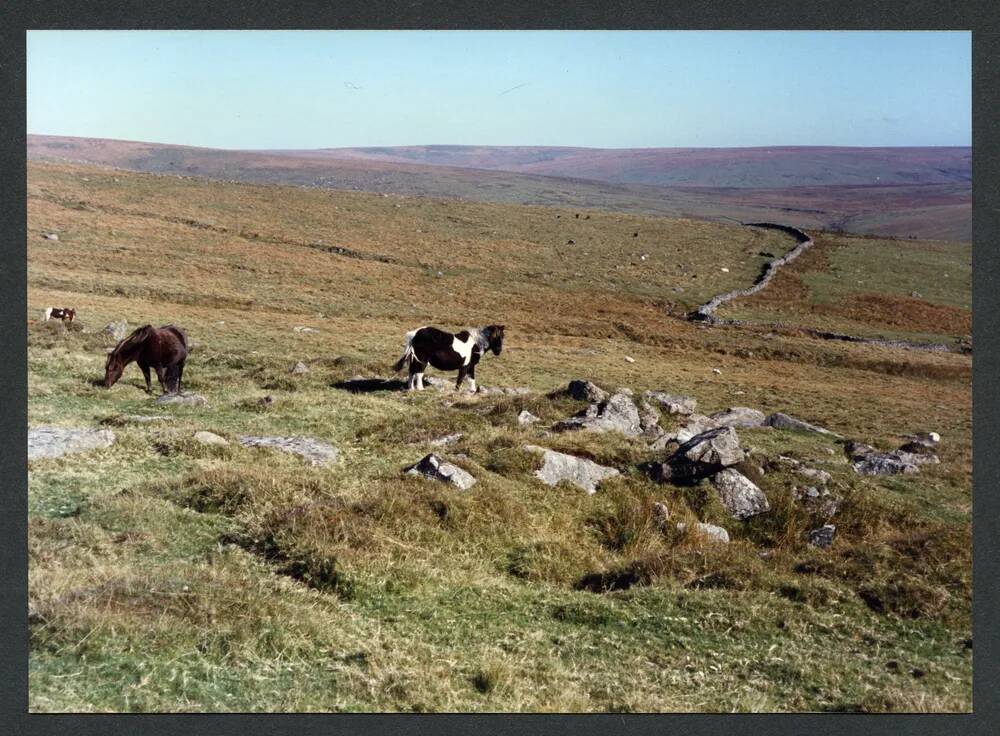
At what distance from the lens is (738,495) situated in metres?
13.6

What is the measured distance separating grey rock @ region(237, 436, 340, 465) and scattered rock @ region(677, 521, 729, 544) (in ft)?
19.0

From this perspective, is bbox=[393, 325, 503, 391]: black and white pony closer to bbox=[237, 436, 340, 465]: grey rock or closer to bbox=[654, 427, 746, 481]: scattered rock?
bbox=[237, 436, 340, 465]: grey rock

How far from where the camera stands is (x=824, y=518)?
43.6ft

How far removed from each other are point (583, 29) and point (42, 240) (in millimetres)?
46498

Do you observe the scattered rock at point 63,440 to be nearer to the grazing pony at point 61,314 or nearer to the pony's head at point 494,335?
the pony's head at point 494,335

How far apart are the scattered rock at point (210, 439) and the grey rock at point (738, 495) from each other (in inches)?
322

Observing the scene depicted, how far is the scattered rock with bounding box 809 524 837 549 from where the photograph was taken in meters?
12.4

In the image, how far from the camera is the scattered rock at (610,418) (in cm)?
1698

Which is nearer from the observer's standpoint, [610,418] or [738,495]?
[738,495]

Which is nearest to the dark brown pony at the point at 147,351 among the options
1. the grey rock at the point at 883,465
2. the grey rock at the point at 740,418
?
the grey rock at the point at 740,418

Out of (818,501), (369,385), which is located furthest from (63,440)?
(818,501)

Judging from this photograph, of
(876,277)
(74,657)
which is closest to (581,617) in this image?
(74,657)

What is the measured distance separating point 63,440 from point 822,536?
11620 millimetres

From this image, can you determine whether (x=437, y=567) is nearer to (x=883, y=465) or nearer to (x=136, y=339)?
(x=136, y=339)
